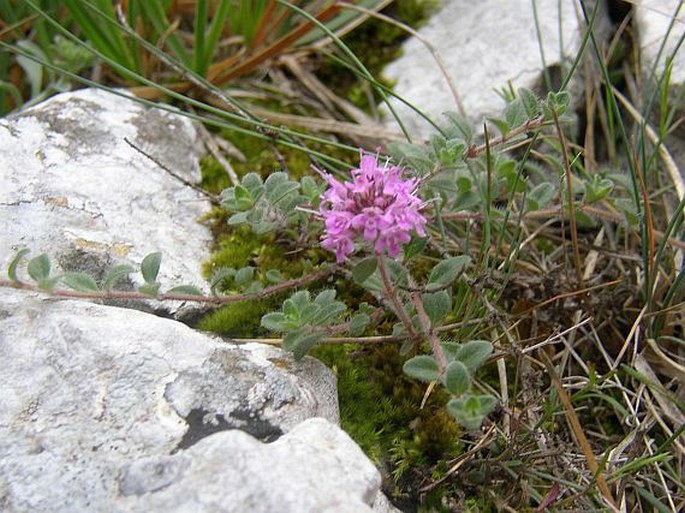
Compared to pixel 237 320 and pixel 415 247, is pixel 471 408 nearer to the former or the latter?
pixel 415 247

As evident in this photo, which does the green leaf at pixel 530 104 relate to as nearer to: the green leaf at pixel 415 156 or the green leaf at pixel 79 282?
the green leaf at pixel 415 156

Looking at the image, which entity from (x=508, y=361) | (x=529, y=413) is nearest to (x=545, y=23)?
(x=508, y=361)

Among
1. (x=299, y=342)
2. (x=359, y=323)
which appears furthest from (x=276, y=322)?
(x=359, y=323)

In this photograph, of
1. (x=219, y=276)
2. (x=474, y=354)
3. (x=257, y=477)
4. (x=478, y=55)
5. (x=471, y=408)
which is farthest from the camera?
(x=478, y=55)

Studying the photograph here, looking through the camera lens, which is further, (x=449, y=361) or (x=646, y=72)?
(x=646, y=72)

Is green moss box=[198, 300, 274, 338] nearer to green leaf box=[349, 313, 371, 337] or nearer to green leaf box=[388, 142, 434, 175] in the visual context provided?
green leaf box=[349, 313, 371, 337]

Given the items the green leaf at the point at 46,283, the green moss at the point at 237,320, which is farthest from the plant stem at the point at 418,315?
the green leaf at the point at 46,283

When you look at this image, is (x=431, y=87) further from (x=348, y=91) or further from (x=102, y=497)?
(x=102, y=497)
